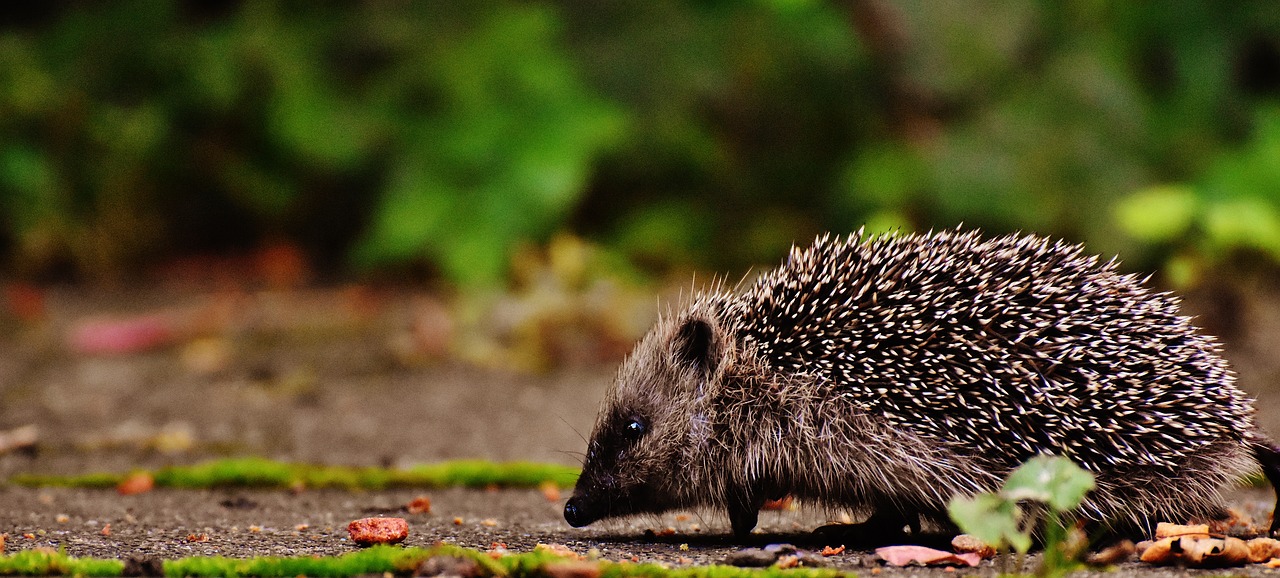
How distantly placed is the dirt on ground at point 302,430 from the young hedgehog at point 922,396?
41 centimetres

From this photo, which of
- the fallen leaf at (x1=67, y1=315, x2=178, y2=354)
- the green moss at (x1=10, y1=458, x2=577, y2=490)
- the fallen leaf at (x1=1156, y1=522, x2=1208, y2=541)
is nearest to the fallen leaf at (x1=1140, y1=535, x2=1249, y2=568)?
the fallen leaf at (x1=1156, y1=522, x2=1208, y2=541)

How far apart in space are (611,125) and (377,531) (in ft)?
31.0

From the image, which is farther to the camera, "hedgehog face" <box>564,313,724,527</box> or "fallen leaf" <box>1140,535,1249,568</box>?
"hedgehog face" <box>564,313,724,527</box>

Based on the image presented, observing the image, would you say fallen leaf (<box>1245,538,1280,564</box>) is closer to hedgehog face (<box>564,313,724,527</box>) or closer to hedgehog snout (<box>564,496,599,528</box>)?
hedgehog face (<box>564,313,724,527</box>)

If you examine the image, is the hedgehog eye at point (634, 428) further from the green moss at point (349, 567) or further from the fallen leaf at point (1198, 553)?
the fallen leaf at point (1198, 553)

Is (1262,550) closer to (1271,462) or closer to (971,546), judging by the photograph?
(1271,462)

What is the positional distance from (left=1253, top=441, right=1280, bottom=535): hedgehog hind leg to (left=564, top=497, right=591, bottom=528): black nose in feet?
9.76

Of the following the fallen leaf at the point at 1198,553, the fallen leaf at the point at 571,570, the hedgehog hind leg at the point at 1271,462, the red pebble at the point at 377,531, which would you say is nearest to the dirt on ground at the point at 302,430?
the red pebble at the point at 377,531

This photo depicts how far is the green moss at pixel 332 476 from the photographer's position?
7.25m

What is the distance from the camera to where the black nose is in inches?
224

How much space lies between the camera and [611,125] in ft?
46.3

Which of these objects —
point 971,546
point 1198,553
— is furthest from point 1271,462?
point 971,546

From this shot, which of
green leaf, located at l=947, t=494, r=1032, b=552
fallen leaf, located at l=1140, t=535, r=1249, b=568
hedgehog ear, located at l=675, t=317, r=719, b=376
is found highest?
hedgehog ear, located at l=675, t=317, r=719, b=376

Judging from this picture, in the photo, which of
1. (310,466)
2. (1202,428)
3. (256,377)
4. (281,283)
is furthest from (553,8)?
(1202,428)
